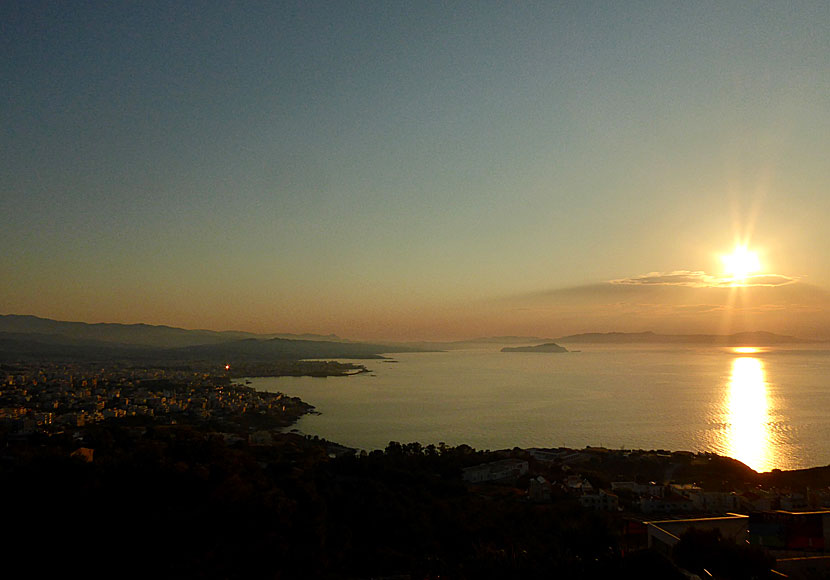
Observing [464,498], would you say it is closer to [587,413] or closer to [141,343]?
[587,413]

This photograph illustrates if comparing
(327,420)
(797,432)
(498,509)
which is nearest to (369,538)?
(498,509)

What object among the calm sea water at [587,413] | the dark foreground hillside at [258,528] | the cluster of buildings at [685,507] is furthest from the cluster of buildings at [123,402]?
the cluster of buildings at [685,507]

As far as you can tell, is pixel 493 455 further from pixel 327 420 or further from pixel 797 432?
pixel 797 432

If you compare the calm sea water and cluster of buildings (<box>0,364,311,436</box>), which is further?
the calm sea water

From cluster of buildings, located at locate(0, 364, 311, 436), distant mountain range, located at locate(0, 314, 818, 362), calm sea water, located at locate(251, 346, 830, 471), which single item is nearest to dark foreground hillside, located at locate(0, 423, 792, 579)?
cluster of buildings, located at locate(0, 364, 311, 436)

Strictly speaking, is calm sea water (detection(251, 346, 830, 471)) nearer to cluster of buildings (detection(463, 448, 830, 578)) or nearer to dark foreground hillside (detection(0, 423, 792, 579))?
cluster of buildings (detection(463, 448, 830, 578))

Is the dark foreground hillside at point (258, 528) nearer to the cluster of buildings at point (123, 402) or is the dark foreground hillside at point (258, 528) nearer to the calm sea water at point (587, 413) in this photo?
the cluster of buildings at point (123, 402)

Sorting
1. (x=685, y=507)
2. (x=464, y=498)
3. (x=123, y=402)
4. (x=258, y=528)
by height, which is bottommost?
(x=123, y=402)

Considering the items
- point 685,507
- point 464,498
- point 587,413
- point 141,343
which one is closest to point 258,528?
point 464,498
